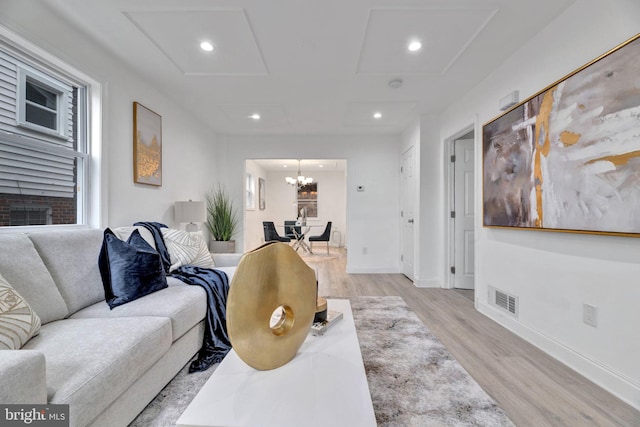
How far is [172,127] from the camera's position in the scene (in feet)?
11.5

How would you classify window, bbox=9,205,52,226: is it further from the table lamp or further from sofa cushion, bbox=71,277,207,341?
the table lamp

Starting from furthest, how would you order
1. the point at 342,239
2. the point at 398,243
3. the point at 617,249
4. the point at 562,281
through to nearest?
the point at 342,239
the point at 398,243
the point at 562,281
the point at 617,249

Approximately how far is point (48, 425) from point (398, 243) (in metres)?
4.65

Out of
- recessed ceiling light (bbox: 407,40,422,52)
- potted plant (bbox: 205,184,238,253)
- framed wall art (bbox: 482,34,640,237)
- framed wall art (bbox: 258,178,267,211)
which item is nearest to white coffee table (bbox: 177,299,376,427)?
framed wall art (bbox: 482,34,640,237)

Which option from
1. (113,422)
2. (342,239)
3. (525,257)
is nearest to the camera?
(113,422)

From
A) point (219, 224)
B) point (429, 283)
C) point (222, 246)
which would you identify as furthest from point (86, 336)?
point (429, 283)

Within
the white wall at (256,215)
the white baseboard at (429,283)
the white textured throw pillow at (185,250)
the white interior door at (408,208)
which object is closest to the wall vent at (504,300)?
the white baseboard at (429,283)

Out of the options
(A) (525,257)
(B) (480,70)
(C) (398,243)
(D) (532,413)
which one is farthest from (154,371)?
(C) (398,243)

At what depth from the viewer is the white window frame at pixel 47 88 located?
1.87m

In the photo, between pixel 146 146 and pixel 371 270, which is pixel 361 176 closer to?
pixel 371 270

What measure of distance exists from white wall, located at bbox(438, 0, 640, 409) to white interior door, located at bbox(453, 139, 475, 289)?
1006 mm

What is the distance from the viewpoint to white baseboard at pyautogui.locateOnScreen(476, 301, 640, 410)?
1.52 meters

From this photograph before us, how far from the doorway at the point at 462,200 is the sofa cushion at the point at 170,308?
128 inches

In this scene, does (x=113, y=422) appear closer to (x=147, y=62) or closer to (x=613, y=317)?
(x=613, y=317)
